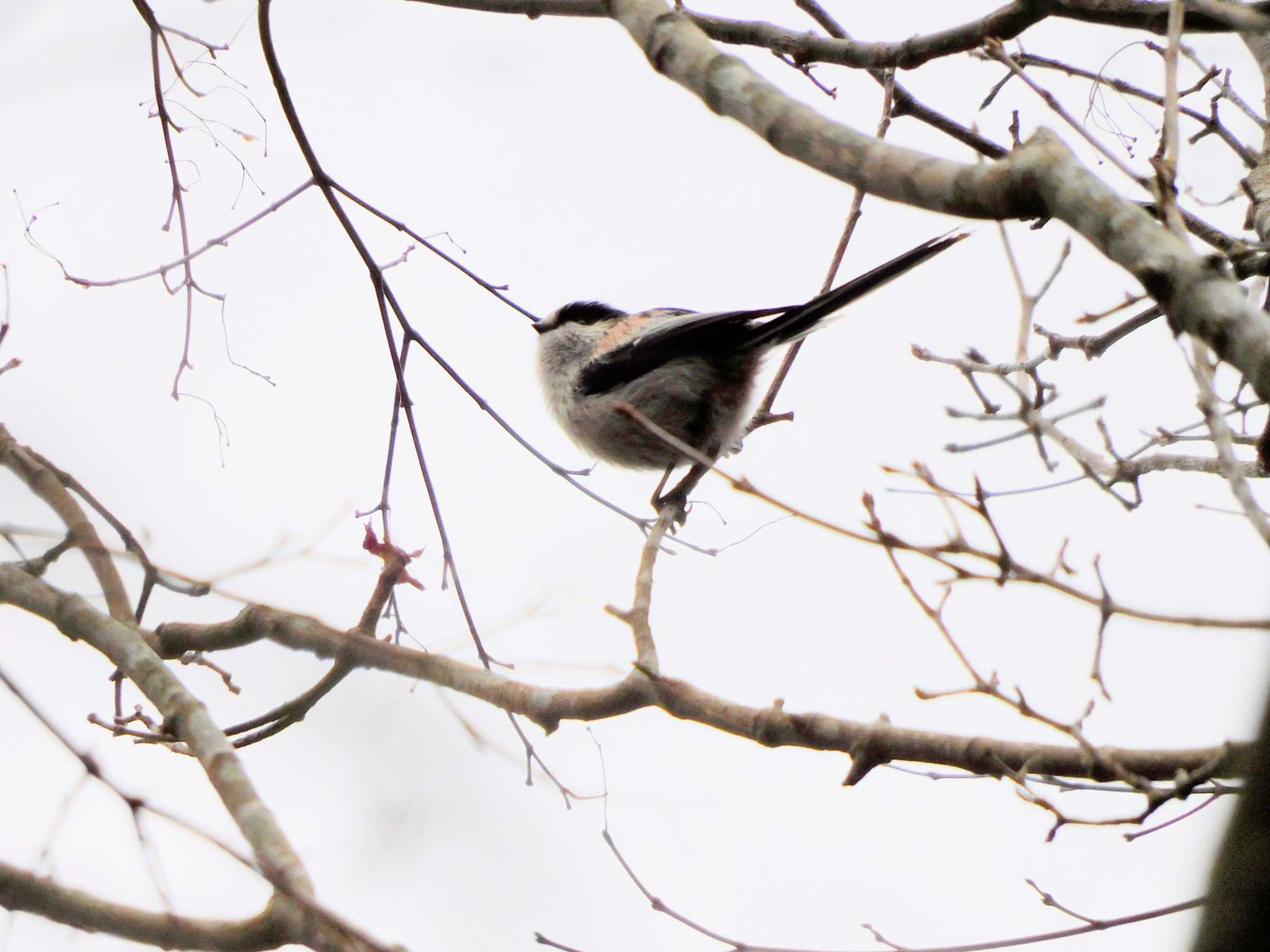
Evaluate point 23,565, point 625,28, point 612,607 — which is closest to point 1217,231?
point 625,28

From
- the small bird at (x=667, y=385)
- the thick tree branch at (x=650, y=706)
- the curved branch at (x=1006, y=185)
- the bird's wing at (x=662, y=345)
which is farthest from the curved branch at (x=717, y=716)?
the bird's wing at (x=662, y=345)

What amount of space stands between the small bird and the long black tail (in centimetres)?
1

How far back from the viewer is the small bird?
5.34 metres

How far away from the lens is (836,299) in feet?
14.3

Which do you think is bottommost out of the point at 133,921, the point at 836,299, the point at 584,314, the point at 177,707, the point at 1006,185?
the point at 133,921

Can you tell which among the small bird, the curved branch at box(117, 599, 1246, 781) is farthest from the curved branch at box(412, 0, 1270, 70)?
the curved branch at box(117, 599, 1246, 781)

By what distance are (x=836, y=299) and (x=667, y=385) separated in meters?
1.25

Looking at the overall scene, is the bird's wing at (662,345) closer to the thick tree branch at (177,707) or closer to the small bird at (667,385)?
the small bird at (667,385)

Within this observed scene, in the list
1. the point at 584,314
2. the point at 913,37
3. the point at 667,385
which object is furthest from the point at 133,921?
the point at 584,314

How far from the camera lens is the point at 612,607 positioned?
294 centimetres

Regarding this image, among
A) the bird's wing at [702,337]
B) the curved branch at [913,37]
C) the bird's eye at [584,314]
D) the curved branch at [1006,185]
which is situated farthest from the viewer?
the bird's eye at [584,314]

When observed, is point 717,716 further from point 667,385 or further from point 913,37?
point 667,385

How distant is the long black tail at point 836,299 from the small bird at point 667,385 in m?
0.01

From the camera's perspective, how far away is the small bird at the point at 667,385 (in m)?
5.34
